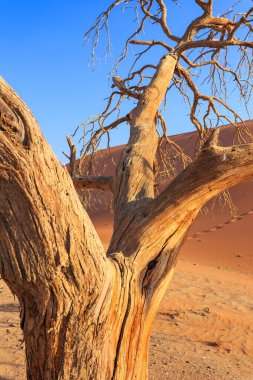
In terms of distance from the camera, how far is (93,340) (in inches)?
90.0

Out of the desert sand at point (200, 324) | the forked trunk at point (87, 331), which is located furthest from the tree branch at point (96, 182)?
the desert sand at point (200, 324)

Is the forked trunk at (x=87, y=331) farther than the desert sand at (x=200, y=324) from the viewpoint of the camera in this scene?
No

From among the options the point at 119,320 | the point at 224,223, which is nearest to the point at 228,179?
the point at 119,320

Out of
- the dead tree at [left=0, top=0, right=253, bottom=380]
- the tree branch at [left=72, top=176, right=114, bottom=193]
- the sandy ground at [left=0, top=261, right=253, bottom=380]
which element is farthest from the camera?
the sandy ground at [left=0, top=261, right=253, bottom=380]

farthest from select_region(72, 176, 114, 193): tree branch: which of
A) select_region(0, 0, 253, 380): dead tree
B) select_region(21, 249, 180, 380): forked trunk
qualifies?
select_region(21, 249, 180, 380): forked trunk

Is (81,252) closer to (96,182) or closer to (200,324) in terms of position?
(96,182)

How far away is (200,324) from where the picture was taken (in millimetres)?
6770

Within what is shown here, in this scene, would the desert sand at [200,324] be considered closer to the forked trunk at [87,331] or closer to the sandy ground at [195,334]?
the sandy ground at [195,334]

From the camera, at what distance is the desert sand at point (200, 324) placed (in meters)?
4.80

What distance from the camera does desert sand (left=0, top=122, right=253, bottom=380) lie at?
15.8 feet

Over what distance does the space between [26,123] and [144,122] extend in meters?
1.88

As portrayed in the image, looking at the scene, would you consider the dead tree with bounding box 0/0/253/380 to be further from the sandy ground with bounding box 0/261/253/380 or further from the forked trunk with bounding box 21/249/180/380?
the sandy ground with bounding box 0/261/253/380

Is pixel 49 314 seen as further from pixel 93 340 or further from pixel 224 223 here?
pixel 224 223

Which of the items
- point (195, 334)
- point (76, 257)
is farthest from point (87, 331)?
point (195, 334)
